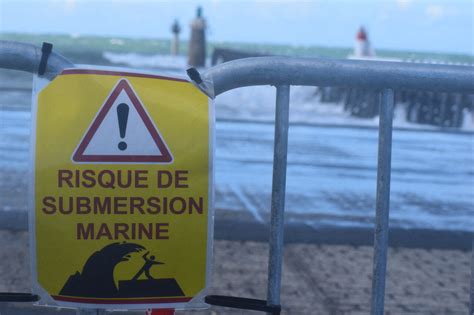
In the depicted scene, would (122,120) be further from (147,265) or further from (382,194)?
(382,194)

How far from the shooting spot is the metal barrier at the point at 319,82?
2.62 metres

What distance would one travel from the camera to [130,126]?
239cm

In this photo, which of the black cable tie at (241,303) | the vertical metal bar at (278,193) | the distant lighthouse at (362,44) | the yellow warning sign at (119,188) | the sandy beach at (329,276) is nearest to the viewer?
the yellow warning sign at (119,188)

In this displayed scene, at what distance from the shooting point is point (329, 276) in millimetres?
5887

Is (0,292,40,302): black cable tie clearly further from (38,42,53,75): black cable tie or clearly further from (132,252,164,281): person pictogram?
(38,42,53,75): black cable tie

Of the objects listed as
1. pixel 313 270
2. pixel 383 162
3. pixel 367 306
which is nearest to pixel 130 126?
pixel 383 162

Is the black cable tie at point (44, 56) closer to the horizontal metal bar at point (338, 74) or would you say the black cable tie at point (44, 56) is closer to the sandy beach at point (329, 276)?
the horizontal metal bar at point (338, 74)

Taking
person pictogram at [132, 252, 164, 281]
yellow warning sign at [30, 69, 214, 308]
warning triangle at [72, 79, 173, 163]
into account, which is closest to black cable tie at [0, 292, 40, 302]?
yellow warning sign at [30, 69, 214, 308]

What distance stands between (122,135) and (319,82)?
2.13 feet

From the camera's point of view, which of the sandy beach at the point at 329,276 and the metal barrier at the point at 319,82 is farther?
the sandy beach at the point at 329,276

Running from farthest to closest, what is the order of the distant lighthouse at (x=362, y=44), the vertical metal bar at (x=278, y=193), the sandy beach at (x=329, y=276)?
1. the distant lighthouse at (x=362, y=44)
2. the sandy beach at (x=329, y=276)
3. the vertical metal bar at (x=278, y=193)

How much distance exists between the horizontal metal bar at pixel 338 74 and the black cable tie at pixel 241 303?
589 millimetres

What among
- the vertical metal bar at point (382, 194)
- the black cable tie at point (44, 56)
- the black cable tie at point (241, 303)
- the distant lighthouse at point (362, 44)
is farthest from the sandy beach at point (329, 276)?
the distant lighthouse at point (362, 44)

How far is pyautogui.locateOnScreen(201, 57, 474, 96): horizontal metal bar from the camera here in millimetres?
2621
